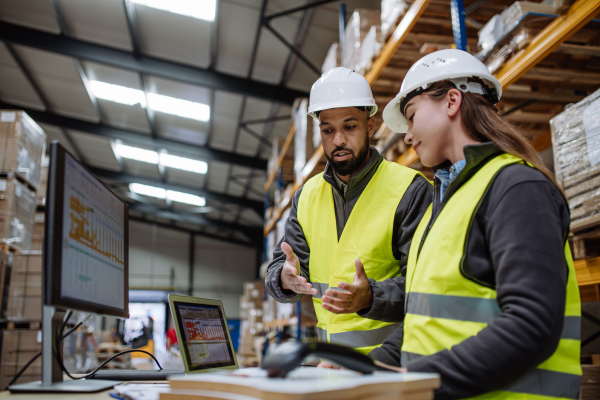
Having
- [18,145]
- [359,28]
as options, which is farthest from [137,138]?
[359,28]

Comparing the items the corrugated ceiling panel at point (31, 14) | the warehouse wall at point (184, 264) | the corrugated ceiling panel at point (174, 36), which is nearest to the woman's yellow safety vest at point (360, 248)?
the corrugated ceiling panel at point (174, 36)

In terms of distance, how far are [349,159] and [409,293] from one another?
1062mm

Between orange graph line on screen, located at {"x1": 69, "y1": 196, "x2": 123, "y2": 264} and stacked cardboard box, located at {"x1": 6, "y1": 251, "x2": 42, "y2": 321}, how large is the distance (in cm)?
415

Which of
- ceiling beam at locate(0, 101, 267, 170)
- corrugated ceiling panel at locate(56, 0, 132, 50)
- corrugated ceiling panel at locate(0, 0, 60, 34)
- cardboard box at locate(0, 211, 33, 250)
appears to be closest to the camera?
cardboard box at locate(0, 211, 33, 250)

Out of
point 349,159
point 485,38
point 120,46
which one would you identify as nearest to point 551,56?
point 485,38

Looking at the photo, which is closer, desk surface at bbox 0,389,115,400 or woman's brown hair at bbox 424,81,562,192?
desk surface at bbox 0,389,115,400

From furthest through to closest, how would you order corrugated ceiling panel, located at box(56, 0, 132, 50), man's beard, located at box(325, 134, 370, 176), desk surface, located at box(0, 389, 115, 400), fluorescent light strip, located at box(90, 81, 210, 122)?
1. fluorescent light strip, located at box(90, 81, 210, 122)
2. corrugated ceiling panel, located at box(56, 0, 132, 50)
3. man's beard, located at box(325, 134, 370, 176)
4. desk surface, located at box(0, 389, 115, 400)

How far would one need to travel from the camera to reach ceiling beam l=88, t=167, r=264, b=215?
17469 mm

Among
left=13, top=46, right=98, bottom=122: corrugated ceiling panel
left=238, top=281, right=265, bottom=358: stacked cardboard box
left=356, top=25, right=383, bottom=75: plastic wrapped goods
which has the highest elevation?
left=13, top=46, right=98, bottom=122: corrugated ceiling panel

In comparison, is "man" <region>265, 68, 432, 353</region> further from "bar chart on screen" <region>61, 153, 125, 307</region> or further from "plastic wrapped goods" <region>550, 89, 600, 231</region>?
"plastic wrapped goods" <region>550, 89, 600, 231</region>

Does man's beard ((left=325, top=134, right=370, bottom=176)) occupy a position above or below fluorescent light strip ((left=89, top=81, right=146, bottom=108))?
below

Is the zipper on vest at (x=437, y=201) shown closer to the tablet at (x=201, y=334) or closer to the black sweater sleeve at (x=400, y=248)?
the black sweater sleeve at (x=400, y=248)

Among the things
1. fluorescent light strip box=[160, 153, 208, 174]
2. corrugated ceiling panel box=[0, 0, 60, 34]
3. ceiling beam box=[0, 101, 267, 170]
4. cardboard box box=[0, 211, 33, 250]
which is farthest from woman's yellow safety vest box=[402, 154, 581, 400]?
fluorescent light strip box=[160, 153, 208, 174]

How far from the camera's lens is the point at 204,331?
2.10m
